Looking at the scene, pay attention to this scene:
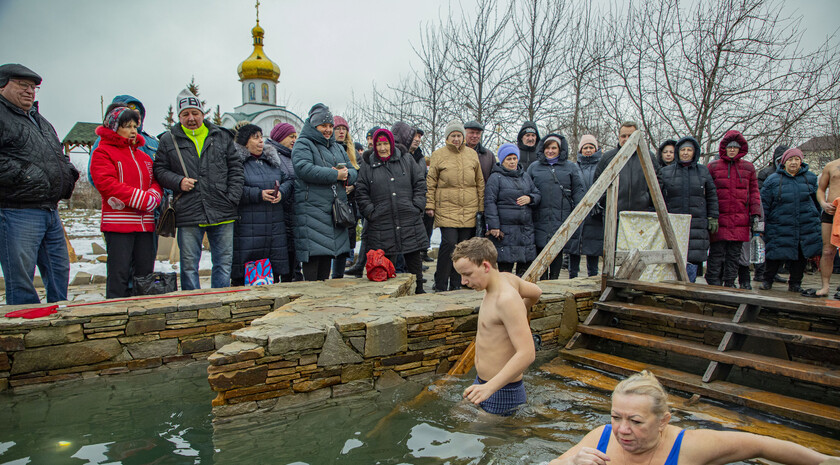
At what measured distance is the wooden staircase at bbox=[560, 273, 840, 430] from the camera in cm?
351

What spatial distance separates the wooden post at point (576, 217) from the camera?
15.3 ft

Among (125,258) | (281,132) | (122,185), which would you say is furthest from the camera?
(281,132)

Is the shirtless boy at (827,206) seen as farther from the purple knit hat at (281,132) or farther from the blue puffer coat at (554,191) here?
the purple knit hat at (281,132)

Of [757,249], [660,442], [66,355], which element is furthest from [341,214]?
[757,249]

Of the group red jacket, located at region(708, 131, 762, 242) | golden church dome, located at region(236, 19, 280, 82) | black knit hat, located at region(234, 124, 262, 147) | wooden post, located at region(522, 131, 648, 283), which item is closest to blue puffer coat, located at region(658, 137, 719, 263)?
red jacket, located at region(708, 131, 762, 242)

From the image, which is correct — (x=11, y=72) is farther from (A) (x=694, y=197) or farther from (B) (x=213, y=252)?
(A) (x=694, y=197)

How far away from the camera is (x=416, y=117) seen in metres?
13.1

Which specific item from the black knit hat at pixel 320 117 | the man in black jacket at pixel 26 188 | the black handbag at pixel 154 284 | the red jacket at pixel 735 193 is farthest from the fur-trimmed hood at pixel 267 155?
the red jacket at pixel 735 193

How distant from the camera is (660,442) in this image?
2.10 m

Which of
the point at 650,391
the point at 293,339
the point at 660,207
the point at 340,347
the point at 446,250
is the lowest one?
the point at 340,347

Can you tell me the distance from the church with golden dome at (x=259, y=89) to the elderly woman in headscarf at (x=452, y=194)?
25625mm

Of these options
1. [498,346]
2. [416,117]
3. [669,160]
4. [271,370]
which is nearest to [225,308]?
[271,370]

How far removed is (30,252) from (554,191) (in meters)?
5.79

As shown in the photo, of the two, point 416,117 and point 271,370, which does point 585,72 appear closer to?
point 416,117
